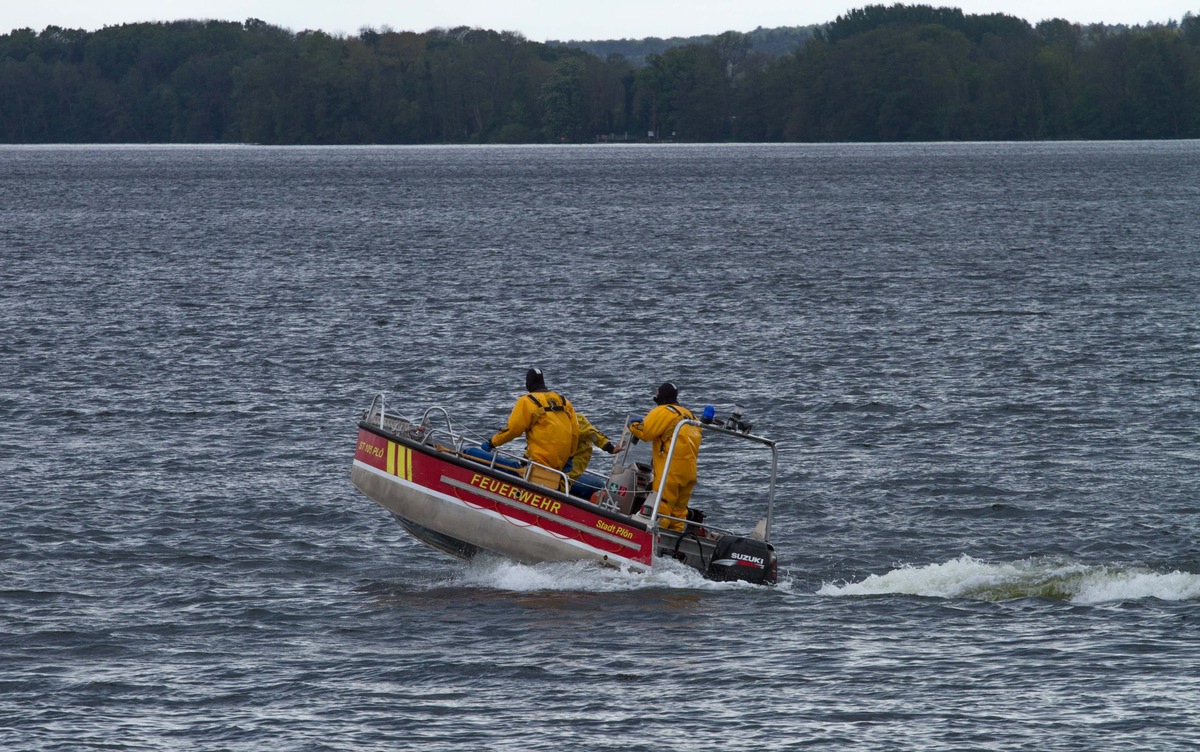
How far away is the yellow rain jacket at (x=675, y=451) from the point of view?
51.3 ft

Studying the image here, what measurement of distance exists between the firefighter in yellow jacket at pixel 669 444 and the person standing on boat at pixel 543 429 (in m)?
0.74

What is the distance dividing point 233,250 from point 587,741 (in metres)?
55.2

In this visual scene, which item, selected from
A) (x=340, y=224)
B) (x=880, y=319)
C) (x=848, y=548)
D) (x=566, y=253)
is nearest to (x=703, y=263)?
(x=566, y=253)

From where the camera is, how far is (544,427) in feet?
52.4

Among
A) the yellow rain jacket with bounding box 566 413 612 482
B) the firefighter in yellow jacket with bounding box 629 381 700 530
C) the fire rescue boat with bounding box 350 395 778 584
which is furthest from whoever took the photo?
the yellow rain jacket with bounding box 566 413 612 482

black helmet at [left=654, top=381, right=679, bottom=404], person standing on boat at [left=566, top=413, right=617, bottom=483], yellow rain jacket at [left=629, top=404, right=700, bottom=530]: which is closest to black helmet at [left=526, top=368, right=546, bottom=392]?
person standing on boat at [left=566, top=413, right=617, bottom=483]

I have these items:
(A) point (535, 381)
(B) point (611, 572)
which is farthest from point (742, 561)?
(A) point (535, 381)

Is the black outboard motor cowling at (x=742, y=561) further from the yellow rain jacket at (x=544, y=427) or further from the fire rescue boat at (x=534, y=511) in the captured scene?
the yellow rain jacket at (x=544, y=427)

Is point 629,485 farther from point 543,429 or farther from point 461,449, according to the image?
point 461,449

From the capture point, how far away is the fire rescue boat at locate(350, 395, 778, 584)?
51.8 feet

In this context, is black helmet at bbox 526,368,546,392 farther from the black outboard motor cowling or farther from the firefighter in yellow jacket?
the black outboard motor cowling

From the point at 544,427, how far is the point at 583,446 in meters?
0.66

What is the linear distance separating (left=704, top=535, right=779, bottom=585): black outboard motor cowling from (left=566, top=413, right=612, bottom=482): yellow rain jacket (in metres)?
1.60

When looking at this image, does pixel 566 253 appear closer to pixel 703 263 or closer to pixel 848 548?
pixel 703 263
